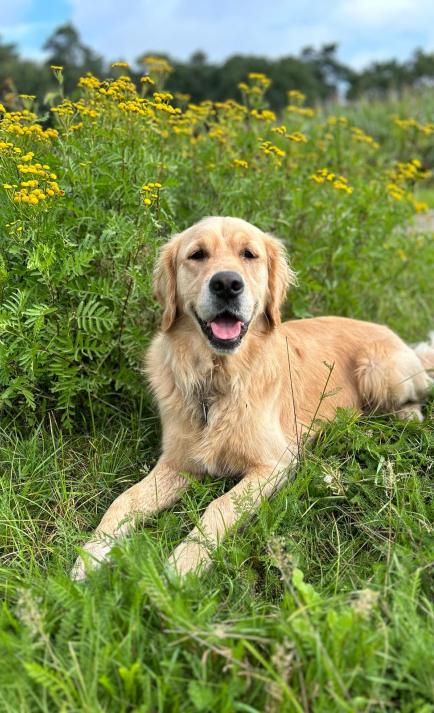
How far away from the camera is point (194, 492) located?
2.88m

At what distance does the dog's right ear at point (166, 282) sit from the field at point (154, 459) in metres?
0.12

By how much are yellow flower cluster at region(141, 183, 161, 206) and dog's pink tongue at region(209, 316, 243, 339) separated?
611 millimetres

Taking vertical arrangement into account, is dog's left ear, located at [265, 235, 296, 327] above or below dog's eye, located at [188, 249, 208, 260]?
below

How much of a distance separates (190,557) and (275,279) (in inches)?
56.9

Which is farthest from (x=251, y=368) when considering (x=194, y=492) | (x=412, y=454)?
(x=412, y=454)

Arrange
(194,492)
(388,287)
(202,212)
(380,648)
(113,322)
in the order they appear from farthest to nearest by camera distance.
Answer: (388,287) < (202,212) < (113,322) < (194,492) < (380,648)

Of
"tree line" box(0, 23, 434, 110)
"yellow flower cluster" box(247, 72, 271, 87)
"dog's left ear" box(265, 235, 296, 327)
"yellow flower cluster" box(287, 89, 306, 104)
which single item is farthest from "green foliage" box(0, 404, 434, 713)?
"tree line" box(0, 23, 434, 110)

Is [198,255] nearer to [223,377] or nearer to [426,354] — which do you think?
[223,377]

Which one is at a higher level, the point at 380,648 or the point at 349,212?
the point at 349,212

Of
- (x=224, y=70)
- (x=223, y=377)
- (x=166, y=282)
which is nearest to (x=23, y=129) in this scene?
(x=166, y=282)

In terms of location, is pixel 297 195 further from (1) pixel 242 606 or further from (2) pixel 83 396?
(1) pixel 242 606

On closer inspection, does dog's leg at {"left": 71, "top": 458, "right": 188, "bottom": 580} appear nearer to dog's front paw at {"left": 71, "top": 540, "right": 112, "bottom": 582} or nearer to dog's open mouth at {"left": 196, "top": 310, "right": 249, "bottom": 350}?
dog's front paw at {"left": 71, "top": 540, "right": 112, "bottom": 582}

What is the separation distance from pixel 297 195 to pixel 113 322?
5.18 ft

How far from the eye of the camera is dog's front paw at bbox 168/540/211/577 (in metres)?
2.25
